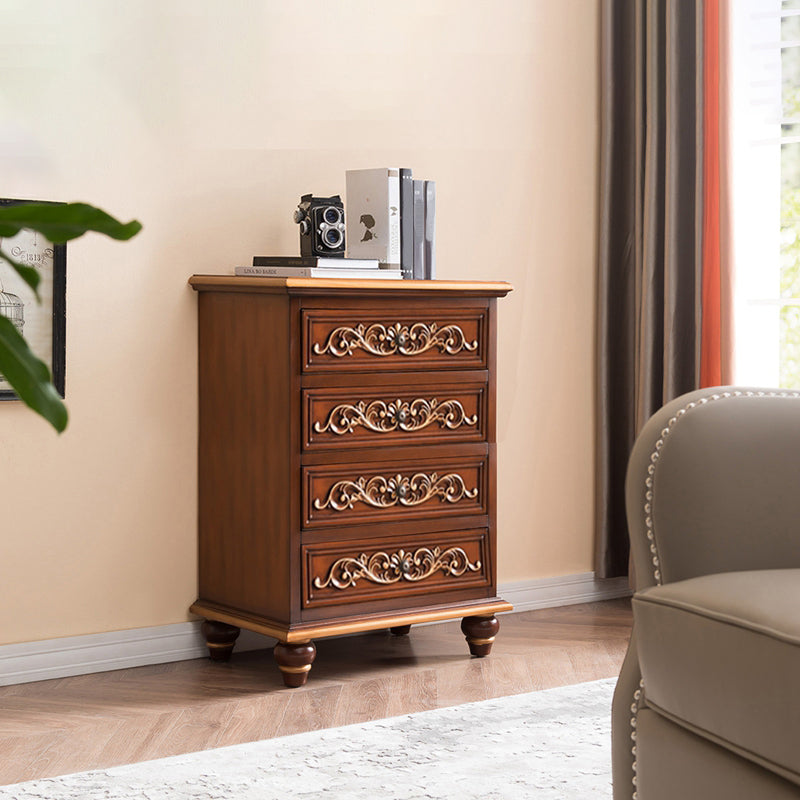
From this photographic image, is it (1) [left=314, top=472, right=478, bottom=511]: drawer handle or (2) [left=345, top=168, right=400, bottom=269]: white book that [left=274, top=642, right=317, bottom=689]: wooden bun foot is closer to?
(1) [left=314, top=472, right=478, bottom=511]: drawer handle

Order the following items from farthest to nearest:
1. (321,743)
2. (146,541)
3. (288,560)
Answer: (146,541) → (288,560) → (321,743)

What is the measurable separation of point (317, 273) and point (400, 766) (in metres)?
1.17

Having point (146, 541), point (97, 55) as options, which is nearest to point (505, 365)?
point (146, 541)

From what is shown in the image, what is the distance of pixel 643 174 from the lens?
3805mm

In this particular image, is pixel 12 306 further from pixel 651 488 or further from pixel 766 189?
pixel 766 189

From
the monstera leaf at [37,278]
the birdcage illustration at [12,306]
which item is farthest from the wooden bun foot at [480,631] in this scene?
the monstera leaf at [37,278]

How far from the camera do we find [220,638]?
10.5 feet

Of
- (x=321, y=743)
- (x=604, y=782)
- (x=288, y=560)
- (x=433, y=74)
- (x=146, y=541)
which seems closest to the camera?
(x=604, y=782)

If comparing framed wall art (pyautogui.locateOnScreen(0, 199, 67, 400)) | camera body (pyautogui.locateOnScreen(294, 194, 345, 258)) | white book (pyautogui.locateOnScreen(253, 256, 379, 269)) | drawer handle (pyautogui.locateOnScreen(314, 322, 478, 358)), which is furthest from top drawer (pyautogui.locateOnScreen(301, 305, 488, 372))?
framed wall art (pyautogui.locateOnScreen(0, 199, 67, 400))

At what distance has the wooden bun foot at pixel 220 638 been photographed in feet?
10.5

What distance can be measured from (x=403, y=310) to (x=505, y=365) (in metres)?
0.80

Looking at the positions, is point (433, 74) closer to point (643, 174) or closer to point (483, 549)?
point (643, 174)

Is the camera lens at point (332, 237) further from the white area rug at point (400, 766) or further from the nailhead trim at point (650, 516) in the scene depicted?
the nailhead trim at point (650, 516)

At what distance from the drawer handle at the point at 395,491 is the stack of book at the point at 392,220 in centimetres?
55
